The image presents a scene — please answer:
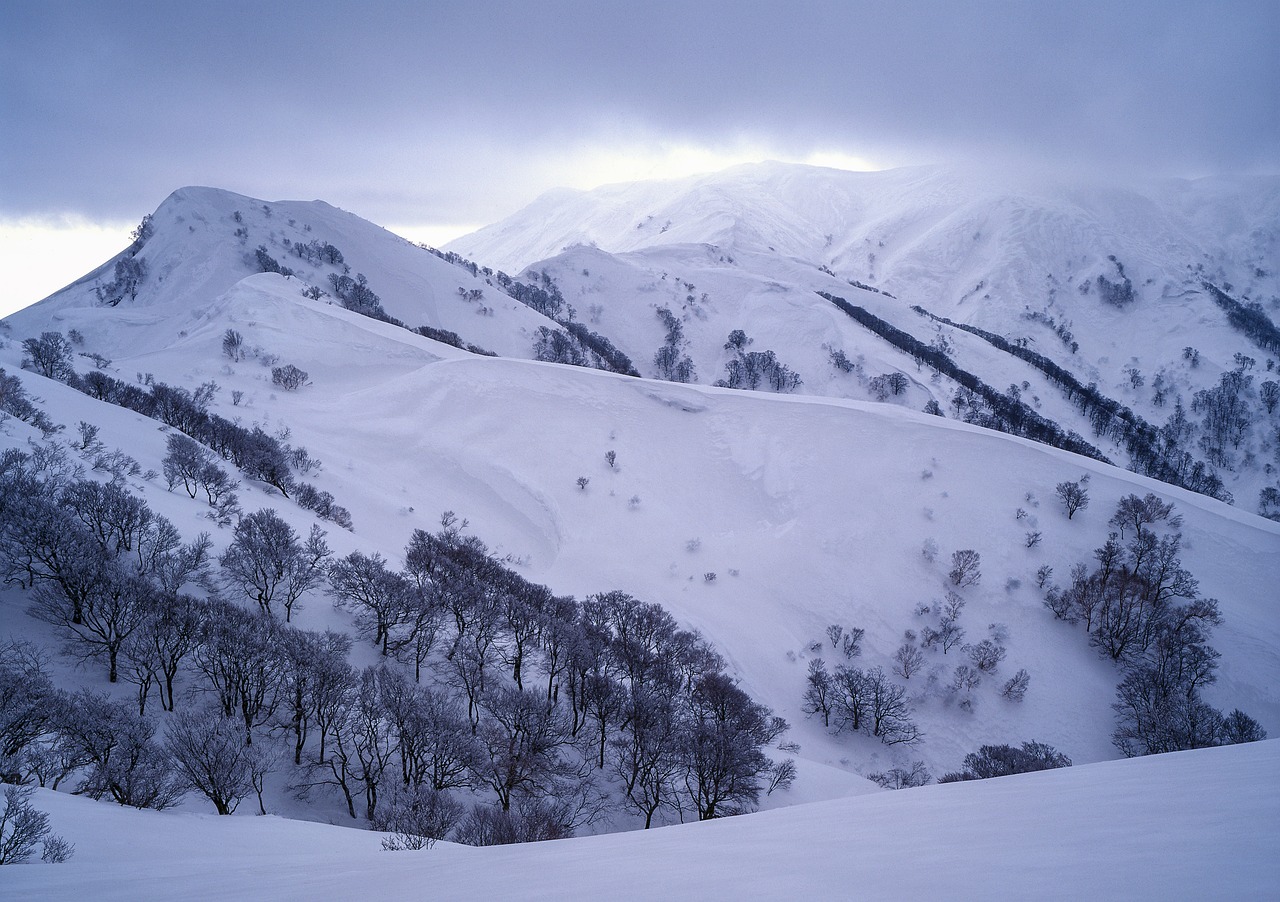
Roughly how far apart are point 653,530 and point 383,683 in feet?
90.3

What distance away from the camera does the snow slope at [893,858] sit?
2820mm

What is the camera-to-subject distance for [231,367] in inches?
2160

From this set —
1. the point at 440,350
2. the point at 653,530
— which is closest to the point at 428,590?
the point at 653,530

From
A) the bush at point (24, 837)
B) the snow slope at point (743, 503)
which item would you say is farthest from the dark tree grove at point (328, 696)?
the bush at point (24, 837)

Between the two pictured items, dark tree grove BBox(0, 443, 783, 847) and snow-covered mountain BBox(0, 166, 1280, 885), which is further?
snow-covered mountain BBox(0, 166, 1280, 885)

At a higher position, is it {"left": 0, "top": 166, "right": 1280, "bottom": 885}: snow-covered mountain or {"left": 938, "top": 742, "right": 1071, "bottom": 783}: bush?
{"left": 0, "top": 166, "right": 1280, "bottom": 885}: snow-covered mountain

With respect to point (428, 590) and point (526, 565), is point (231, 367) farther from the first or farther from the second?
point (428, 590)

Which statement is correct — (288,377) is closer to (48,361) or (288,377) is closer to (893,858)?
(48,361)

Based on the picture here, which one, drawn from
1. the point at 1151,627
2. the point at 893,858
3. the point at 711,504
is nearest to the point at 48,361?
the point at 711,504

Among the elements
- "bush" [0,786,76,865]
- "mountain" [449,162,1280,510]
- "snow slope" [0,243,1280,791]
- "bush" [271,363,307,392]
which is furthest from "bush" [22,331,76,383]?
"mountain" [449,162,1280,510]

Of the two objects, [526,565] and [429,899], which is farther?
[526,565]

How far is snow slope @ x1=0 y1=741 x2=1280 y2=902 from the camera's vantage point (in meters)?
2.82

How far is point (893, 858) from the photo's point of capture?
3.71m

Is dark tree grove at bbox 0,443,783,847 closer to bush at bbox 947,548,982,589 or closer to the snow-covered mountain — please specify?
the snow-covered mountain
